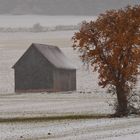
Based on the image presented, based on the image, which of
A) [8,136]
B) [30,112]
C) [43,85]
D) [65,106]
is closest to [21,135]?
[8,136]

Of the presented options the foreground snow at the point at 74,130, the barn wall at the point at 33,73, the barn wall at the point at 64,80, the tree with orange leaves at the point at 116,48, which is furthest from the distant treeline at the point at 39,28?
the foreground snow at the point at 74,130

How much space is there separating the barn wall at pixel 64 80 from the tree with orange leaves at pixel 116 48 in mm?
48317

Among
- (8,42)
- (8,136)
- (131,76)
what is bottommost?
(8,136)

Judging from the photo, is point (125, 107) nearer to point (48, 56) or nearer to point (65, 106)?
point (65, 106)

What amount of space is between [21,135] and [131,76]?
1647 cm

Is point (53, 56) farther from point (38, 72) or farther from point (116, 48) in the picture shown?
point (116, 48)

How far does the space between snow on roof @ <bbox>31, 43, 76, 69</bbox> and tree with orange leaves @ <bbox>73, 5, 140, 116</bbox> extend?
4901 centimetres

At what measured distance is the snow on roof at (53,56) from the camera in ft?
315

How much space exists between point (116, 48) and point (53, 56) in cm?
5444

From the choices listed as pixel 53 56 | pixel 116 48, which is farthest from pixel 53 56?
pixel 116 48

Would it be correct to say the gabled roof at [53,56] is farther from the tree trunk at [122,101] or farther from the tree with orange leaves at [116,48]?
the tree trunk at [122,101]

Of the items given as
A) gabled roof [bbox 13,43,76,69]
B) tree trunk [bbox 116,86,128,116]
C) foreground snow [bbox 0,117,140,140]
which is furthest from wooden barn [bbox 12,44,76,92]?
foreground snow [bbox 0,117,140,140]

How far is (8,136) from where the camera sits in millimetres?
30578

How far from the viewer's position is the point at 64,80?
326ft
